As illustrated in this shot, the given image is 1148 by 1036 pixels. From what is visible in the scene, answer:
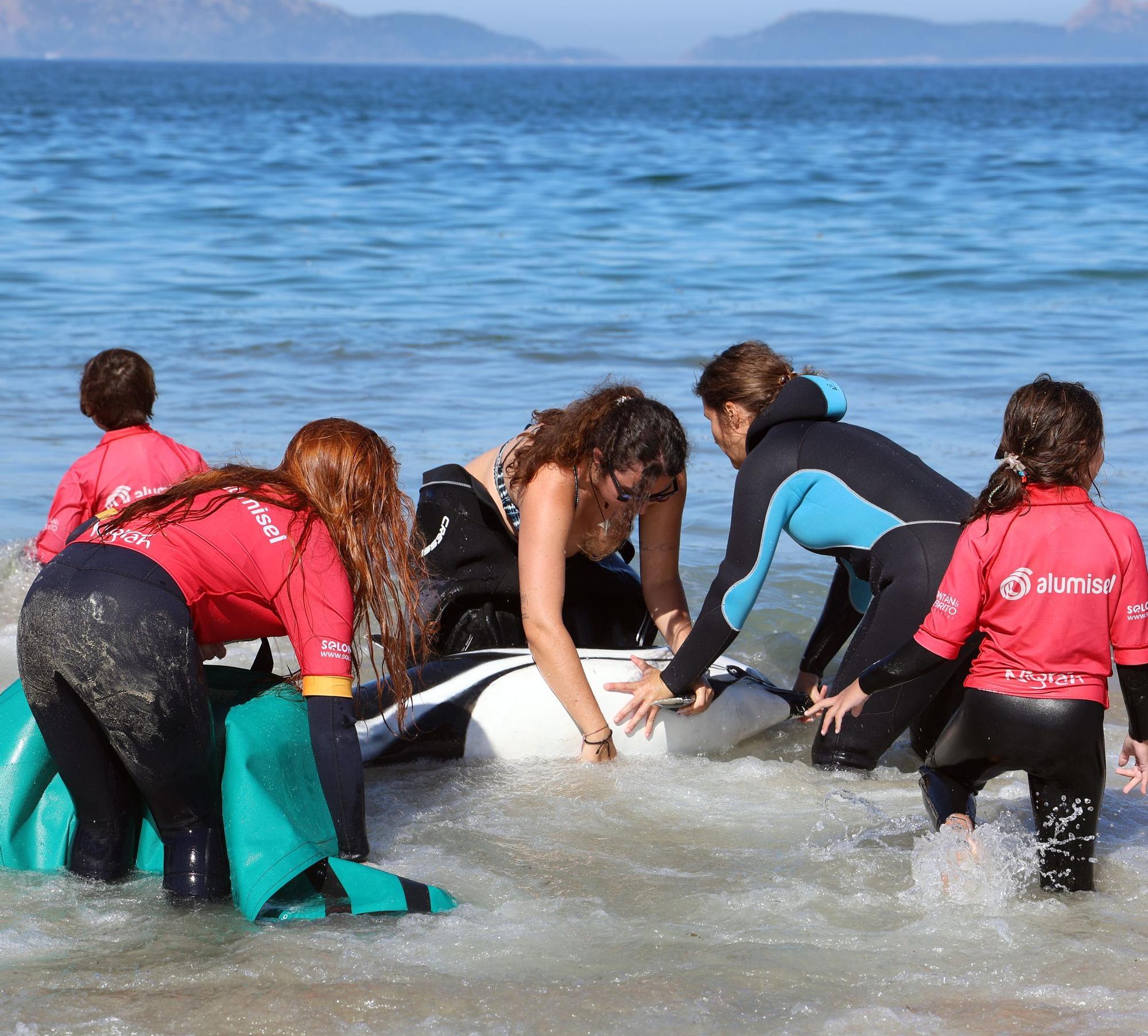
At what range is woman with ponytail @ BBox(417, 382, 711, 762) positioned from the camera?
413 centimetres

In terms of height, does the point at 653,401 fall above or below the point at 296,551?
above

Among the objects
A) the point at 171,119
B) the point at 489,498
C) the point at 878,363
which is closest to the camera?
the point at 489,498

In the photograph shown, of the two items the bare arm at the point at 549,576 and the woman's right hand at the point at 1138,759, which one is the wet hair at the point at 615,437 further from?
the woman's right hand at the point at 1138,759

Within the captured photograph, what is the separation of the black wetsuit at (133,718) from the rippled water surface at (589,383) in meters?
0.20

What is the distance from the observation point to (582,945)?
133 inches

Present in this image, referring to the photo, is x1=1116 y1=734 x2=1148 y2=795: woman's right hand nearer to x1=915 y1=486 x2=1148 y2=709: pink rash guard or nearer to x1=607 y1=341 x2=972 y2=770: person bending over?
x1=915 y1=486 x2=1148 y2=709: pink rash guard

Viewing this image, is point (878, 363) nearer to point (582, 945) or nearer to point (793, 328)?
point (793, 328)

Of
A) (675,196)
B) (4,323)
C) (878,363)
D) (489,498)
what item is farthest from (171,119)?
(489,498)

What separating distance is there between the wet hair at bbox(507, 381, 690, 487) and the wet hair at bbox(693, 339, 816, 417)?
0.88ft

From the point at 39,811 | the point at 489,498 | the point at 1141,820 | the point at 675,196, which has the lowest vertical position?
the point at 1141,820

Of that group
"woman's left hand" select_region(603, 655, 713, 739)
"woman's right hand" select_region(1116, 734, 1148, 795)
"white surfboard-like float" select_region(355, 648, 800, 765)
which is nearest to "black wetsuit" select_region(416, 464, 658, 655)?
"white surfboard-like float" select_region(355, 648, 800, 765)

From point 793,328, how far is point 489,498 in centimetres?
951

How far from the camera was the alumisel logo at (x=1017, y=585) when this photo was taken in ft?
10.8

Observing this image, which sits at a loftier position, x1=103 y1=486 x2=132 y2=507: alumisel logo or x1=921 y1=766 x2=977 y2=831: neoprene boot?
x1=103 y1=486 x2=132 y2=507: alumisel logo
